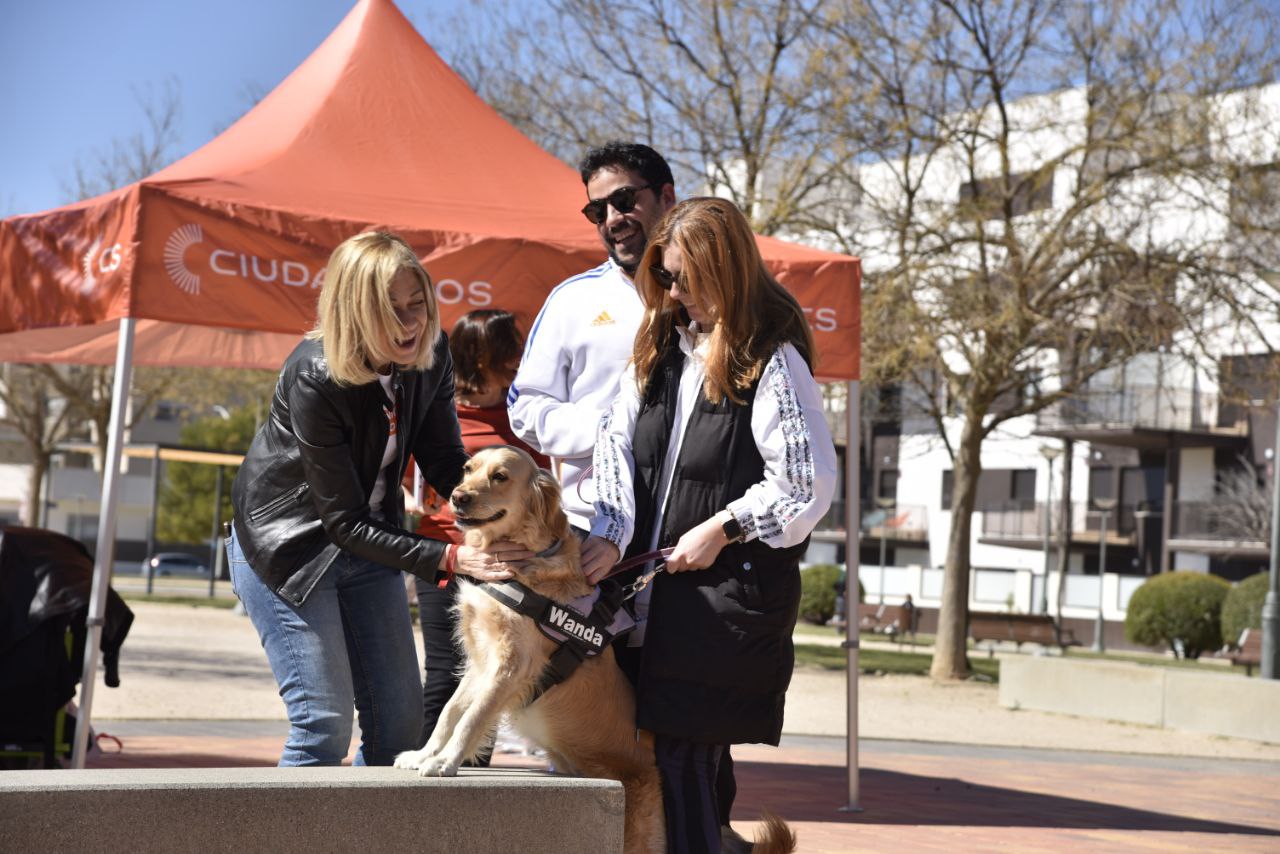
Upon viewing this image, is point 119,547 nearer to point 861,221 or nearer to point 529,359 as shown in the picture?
point 861,221

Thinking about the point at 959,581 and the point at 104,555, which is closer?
the point at 104,555

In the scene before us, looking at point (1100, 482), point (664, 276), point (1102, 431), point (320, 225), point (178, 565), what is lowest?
point (178, 565)

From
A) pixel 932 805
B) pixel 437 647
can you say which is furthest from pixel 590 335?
pixel 932 805

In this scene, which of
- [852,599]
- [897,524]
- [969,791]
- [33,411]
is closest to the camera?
[852,599]

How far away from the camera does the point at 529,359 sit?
4.98 metres

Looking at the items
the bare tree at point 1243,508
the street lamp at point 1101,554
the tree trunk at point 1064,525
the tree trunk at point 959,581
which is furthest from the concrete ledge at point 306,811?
the bare tree at point 1243,508

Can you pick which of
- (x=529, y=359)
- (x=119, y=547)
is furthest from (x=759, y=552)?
(x=119, y=547)

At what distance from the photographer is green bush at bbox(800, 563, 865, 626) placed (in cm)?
4191

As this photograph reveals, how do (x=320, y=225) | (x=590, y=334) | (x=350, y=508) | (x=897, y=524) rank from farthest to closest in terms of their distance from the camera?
(x=897, y=524) < (x=320, y=225) < (x=590, y=334) < (x=350, y=508)

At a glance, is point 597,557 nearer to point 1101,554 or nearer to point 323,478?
point 323,478

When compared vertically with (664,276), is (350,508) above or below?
below

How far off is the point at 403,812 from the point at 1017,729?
1170 cm

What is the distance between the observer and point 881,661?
78.3 feet

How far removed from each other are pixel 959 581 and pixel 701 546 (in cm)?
1731
